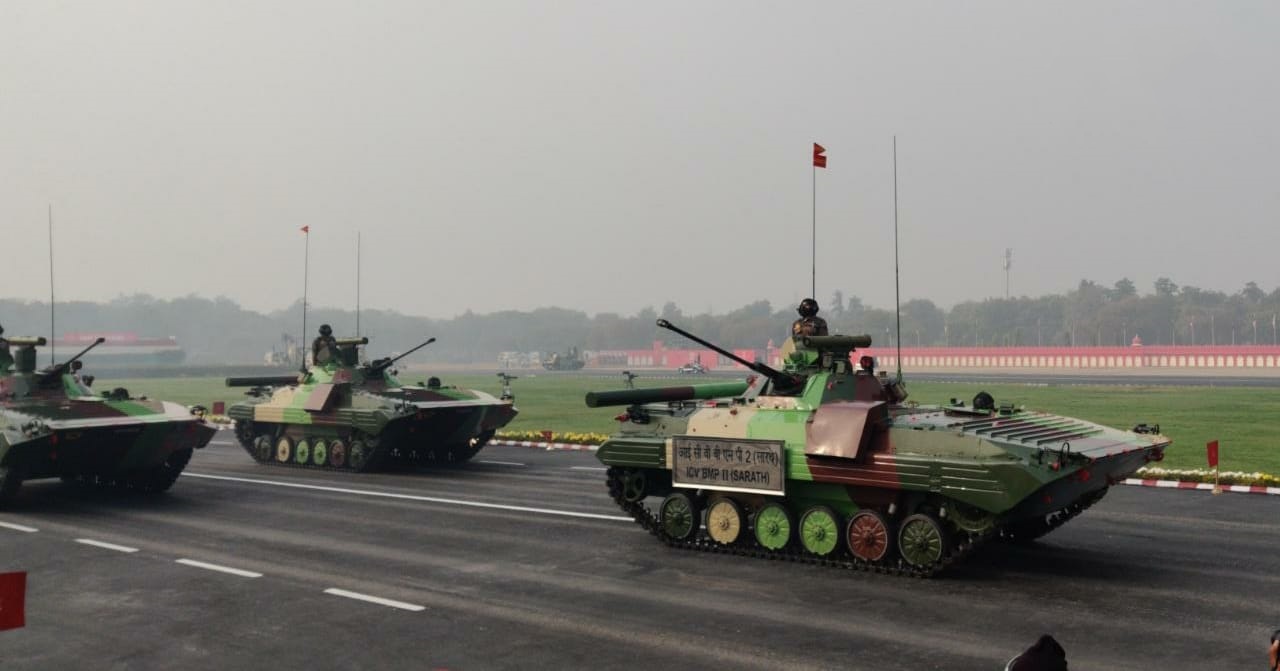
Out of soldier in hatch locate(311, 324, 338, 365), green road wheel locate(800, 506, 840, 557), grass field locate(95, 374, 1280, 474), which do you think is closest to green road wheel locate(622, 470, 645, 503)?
green road wheel locate(800, 506, 840, 557)

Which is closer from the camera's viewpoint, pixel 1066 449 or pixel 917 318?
pixel 1066 449

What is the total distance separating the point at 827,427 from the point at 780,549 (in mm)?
1933

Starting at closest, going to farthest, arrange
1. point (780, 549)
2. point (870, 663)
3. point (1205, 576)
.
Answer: point (870, 663)
point (1205, 576)
point (780, 549)

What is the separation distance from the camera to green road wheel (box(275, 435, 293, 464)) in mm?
30094

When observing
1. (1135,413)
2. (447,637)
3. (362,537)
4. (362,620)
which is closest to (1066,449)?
(447,637)

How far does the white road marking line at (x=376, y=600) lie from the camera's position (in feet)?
44.0

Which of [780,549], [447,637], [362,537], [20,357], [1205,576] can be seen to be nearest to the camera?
[447,637]

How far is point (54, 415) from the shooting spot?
21.7 metres

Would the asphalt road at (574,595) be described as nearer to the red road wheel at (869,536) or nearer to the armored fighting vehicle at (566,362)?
the red road wheel at (869,536)

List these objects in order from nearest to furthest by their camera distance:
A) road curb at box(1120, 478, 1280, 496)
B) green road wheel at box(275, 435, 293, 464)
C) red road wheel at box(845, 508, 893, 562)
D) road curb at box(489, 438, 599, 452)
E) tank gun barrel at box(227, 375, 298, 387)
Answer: red road wheel at box(845, 508, 893, 562) < road curb at box(1120, 478, 1280, 496) < green road wheel at box(275, 435, 293, 464) < tank gun barrel at box(227, 375, 298, 387) < road curb at box(489, 438, 599, 452)

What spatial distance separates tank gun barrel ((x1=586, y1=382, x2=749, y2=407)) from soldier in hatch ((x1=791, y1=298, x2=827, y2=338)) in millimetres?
1275

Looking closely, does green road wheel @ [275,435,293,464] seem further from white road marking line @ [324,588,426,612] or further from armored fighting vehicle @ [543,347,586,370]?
armored fighting vehicle @ [543,347,586,370]

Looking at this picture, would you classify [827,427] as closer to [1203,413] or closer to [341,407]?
[341,407]

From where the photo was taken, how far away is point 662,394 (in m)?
18.3
